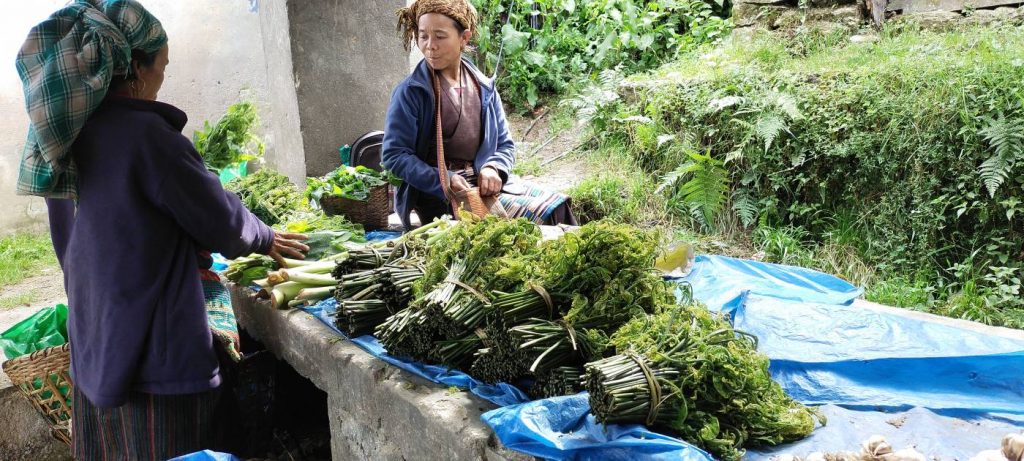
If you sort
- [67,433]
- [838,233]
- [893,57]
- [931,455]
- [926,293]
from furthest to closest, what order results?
1. [893,57]
2. [838,233]
3. [926,293]
4. [67,433]
5. [931,455]

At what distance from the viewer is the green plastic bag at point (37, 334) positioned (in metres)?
3.43

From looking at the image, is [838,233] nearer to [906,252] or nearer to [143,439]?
[906,252]

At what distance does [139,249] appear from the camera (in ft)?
9.22

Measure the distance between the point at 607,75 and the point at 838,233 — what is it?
3401 mm

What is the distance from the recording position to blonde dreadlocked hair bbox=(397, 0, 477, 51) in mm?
4453

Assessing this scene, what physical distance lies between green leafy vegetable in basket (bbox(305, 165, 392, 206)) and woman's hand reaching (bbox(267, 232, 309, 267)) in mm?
967

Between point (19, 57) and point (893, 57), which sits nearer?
point (19, 57)

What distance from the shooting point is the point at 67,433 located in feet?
11.2

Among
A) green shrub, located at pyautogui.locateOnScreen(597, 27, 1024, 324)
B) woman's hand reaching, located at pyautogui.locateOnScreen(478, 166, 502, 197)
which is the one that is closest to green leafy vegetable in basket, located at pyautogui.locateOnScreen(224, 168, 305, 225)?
woman's hand reaching, located at pyautogui.locateOnScreen(478, 166, 502, 197)

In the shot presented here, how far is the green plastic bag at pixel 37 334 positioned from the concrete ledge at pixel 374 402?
0.87 meters

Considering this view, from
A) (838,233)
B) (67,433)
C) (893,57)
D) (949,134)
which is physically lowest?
(67,433)

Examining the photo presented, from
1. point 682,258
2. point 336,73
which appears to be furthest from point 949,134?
point 336,73

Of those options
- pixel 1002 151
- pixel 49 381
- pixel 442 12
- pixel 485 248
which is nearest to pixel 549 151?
pixel 442 12

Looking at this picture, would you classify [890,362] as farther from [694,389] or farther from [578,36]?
[578,36]
